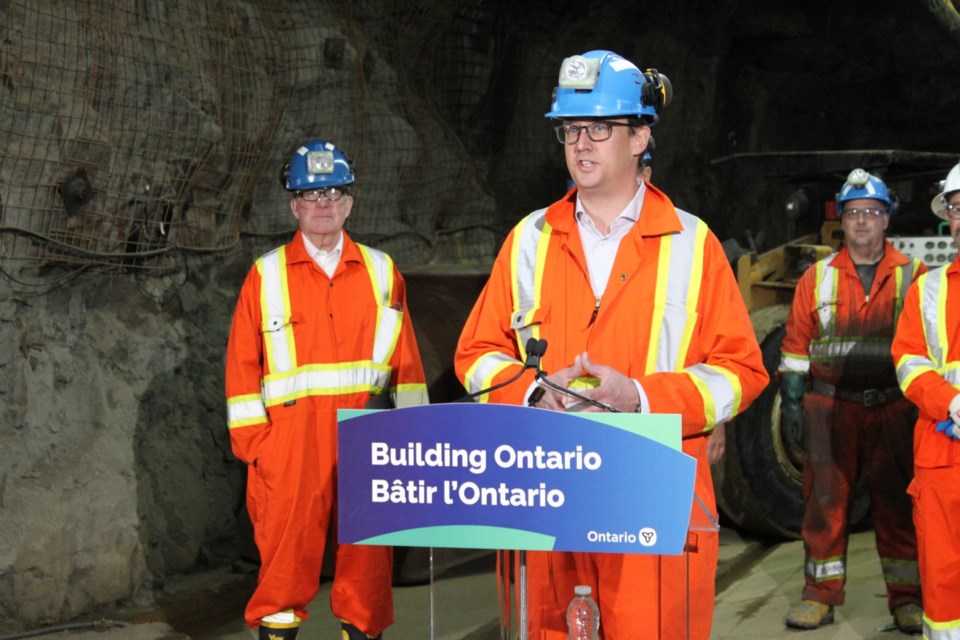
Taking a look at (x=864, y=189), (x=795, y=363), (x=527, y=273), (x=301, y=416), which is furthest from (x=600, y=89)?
(x=795, y=363)

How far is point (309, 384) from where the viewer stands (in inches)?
194

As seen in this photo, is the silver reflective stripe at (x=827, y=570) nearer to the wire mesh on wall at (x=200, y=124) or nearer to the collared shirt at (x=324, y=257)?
the collared shirt at (x=324, y=257)

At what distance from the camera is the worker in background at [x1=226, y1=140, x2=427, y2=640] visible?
4840 mm

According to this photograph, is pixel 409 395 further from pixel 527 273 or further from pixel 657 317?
pixel 657 317

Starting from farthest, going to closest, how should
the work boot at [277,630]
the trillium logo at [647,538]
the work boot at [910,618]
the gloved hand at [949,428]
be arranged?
the work boot at [910,618]
the work boot at [277,630]
the gloved hand at [949,428]
the trillium logo at [647,538]

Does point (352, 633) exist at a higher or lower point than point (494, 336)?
lower

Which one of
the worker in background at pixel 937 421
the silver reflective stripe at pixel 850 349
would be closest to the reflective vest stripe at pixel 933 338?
the worker in background at pixel 937 421

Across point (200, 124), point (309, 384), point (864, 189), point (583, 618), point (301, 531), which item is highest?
point (200, 124)

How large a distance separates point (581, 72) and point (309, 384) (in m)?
2.21

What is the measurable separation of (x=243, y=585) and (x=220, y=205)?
2028 millimetres

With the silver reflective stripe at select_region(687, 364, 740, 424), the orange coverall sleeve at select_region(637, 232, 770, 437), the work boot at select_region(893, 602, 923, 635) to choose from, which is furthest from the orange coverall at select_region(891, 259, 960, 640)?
the silver reflective stripe at select_region(687, 364, 740, 424)

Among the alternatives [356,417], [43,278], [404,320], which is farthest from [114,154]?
[356,417]

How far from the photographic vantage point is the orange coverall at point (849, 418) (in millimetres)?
5859

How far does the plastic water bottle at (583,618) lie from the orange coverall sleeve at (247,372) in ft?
7.19
